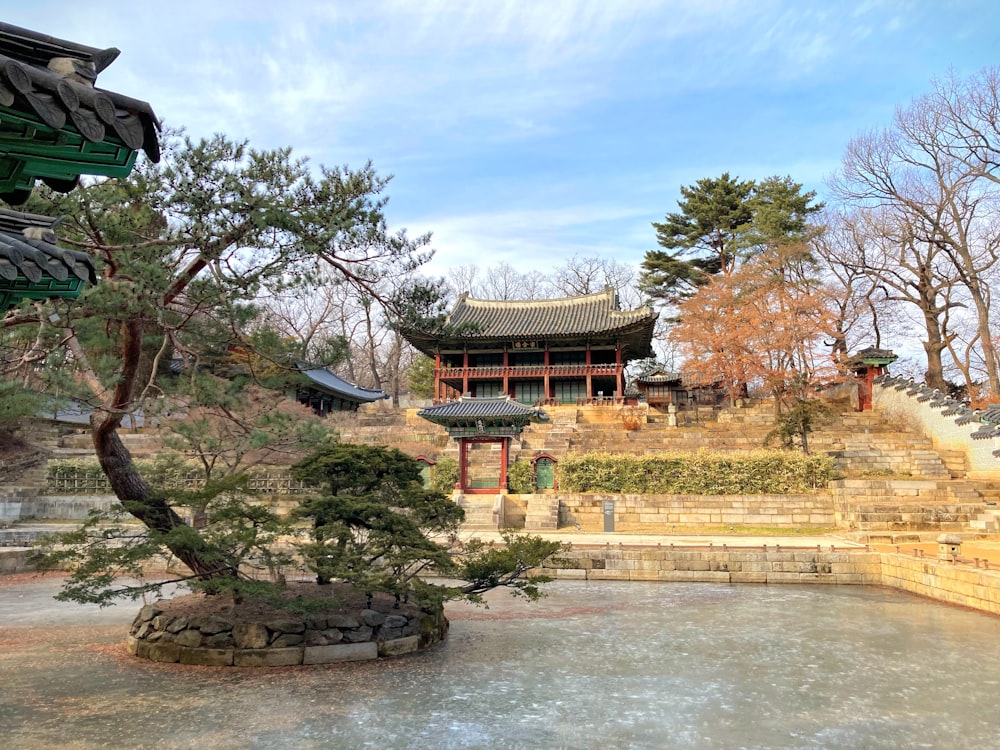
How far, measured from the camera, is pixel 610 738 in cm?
613

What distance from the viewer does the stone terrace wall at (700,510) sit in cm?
2045

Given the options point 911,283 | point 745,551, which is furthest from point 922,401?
point 745,551

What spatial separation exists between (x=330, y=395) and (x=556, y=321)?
13.2 meters

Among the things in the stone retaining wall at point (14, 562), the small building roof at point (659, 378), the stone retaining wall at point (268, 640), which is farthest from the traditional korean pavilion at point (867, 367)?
the stone retaining wall at point (14, 562)

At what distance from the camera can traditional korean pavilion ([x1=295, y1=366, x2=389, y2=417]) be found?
3698cm

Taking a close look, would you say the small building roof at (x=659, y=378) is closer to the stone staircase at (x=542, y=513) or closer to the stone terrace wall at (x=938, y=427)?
the stone terrace wall at (x=938, y=427)

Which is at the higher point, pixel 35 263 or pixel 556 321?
pixel 556 321

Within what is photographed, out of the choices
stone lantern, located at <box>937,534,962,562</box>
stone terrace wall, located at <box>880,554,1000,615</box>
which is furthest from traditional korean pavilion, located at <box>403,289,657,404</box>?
stone lantern, located at <box>937,534,962,562</box>

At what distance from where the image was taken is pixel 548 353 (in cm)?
3784

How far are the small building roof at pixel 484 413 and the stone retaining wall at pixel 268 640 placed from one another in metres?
13.2

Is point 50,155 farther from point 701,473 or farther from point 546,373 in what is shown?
point 546,373

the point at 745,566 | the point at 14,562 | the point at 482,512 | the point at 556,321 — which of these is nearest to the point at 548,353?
the point at 556,321

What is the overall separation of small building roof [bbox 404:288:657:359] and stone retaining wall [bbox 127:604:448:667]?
25504 mm

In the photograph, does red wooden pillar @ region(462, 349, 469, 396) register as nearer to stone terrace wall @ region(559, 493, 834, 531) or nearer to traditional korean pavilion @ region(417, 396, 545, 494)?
traditional korean pavilion @ region(417, 396, 545, 494)
